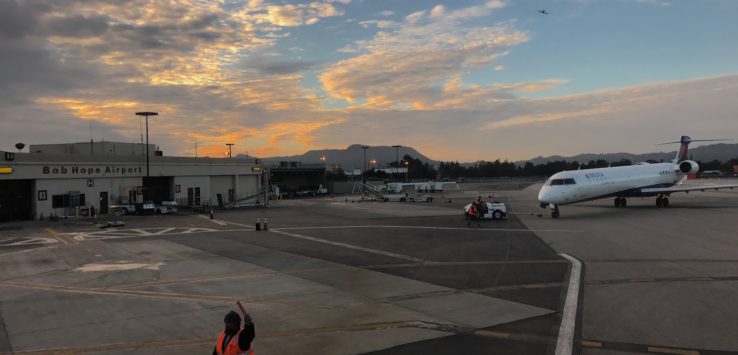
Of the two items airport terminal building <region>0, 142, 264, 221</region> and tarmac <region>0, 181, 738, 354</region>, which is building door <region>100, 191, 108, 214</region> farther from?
tarmac <region>0, 181, 738, 354</region>

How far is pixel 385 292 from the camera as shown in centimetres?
A: 1419

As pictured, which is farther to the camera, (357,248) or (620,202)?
(620,202)

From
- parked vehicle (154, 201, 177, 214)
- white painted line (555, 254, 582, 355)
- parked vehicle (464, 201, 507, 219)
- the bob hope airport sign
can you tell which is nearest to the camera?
white painted line (555, 254, 582, 355)

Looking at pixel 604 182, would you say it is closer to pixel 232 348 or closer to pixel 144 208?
pixel 232 348

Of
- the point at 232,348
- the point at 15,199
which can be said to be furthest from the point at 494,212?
the point at 15,199

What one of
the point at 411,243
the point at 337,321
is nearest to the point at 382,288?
the point at 337,321

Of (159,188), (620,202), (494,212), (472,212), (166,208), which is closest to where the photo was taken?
(472,212)

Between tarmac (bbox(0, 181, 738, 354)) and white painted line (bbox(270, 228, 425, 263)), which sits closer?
tarmac (bbox(0, 181, 738, 354))

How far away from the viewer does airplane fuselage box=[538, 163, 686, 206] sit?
35969 millimetres

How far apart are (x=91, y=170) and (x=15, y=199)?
7069mm

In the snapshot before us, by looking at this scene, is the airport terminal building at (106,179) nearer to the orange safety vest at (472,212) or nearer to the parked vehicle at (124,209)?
the parked vehicle at (124,209)

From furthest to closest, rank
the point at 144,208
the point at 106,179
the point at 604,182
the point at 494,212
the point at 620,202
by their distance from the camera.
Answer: the point at 106,179 < the point at 144,208 < the point at 620,202 < the point at 604,182 < the point at 494,212

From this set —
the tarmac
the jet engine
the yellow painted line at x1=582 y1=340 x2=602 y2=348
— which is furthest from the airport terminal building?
the jet engine

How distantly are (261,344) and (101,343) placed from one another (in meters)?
3.40
